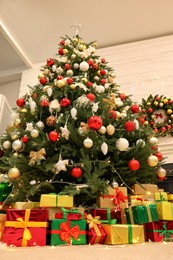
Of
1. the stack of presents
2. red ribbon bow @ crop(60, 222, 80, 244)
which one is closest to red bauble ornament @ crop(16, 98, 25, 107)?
the stack of presents

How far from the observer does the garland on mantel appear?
2.49 meters

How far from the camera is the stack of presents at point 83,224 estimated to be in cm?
94

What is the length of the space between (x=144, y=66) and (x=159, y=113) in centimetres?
77

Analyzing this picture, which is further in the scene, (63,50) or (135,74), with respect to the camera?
(135,74)

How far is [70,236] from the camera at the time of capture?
942 mm

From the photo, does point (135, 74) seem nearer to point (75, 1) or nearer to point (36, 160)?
point (75, 1)

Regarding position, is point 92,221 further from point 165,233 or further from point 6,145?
point 6,145

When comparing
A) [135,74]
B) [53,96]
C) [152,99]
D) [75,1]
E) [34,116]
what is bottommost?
[34,116]

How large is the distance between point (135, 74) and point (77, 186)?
88.8 inches

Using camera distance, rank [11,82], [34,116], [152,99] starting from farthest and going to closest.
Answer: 1. [11,82]
2. [152,99]
3. [34,116]

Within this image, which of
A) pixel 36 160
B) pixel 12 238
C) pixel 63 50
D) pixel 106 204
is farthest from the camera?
pixel 63 50

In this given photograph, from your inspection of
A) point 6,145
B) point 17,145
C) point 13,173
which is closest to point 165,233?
point 13,173

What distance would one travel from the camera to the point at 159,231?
41.7 inches

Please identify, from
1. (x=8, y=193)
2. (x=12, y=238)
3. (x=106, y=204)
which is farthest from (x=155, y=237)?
(x=8, y=193)
